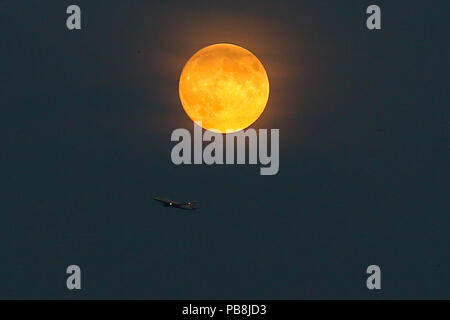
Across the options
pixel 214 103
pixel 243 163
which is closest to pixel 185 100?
pixel 214 103

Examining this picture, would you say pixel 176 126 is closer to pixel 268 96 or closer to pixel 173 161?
pixel 173 161

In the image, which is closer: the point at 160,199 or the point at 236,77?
the point at 236,77

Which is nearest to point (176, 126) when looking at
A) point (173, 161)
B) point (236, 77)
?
point (173, 161)

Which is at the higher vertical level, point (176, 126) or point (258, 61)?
point (258, 61)

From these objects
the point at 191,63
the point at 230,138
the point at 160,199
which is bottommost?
the point at 160,199

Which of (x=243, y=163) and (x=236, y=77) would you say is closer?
(x=236, y=77)

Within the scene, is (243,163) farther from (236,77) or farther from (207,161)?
(236,77)

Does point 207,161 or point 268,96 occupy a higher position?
point 268,96

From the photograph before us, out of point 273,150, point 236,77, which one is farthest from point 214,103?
point 273,150
